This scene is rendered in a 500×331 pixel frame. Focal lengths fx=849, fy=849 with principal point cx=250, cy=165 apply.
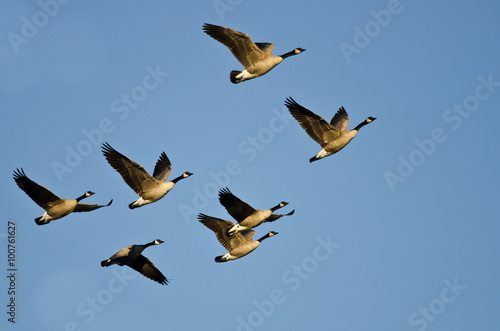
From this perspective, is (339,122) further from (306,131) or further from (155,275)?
(155,275)

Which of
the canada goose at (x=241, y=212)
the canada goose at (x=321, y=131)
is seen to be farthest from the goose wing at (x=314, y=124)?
the canada goose at (x=241, y=212)

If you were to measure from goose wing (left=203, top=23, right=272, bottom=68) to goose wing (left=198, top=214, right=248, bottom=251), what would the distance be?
4245 millimetres

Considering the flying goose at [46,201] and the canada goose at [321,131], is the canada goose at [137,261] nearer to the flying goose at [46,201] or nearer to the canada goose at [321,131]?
the flying goose at [46,201]

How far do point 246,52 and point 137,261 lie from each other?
21.6ft

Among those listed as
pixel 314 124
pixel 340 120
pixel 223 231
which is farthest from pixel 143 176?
pixel 340 120

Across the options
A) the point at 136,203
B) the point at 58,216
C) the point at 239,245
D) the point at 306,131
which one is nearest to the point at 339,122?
the point at 306,131

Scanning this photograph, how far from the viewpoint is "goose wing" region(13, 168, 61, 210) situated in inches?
865

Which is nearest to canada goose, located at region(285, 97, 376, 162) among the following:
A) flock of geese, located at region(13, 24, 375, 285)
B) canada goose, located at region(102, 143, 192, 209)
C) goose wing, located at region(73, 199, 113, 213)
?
flock of geese, located at region(13, 24, 375, 285)

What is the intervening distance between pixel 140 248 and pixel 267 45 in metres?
6.45

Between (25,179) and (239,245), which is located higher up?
(25,179)

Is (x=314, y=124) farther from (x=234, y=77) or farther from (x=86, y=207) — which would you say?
(x=86, y=207)

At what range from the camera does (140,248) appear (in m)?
22.8

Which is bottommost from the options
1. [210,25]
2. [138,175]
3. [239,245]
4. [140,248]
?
[239,245]

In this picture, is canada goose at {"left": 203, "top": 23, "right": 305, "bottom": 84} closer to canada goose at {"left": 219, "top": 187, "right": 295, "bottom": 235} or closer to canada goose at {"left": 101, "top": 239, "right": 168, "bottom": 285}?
canada goose at {"left": 219, "top": 187, "right": 295, "bottom": 235}
